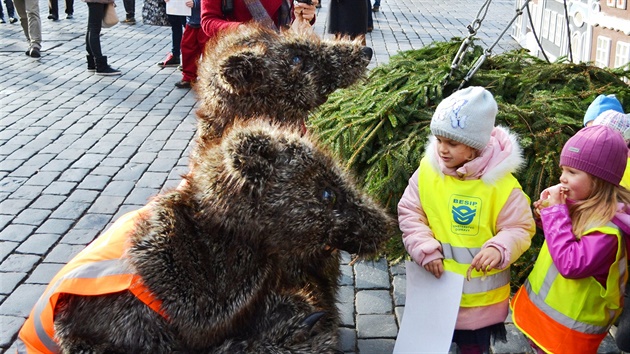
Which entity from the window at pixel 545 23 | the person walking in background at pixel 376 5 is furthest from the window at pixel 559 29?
the person walking in background at pixel 376 5

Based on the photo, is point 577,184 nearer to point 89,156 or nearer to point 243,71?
point 243,71

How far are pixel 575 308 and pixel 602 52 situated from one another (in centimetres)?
545

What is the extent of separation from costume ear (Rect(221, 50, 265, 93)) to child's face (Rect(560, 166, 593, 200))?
1.35 m

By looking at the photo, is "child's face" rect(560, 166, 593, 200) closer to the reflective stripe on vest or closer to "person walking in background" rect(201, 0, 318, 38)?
the reflective stripe on vest

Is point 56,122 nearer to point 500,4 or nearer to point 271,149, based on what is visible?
point 271,149

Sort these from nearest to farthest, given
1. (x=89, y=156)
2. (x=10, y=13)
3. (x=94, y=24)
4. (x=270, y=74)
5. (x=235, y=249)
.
Answer: (x=235, y=249), (x=270, y=74), (x=89, y=156), (x=94, y=24), (x=10, y=13)

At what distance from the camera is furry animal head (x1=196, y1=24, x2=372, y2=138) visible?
3094mm

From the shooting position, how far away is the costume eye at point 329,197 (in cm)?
241

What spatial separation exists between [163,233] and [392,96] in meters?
2.22

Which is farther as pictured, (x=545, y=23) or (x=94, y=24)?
(x=545, y=23)

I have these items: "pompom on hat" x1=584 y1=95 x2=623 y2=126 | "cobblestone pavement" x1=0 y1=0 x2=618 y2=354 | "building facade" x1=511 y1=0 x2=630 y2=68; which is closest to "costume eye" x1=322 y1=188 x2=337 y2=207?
"cobblestone pavement" x1=0 y1=0 x2=618 y2=354

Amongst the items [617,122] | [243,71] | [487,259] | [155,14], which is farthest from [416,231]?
[155,14]

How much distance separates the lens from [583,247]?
2.72 meters

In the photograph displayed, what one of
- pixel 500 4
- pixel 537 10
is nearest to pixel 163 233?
pixel 537 10
